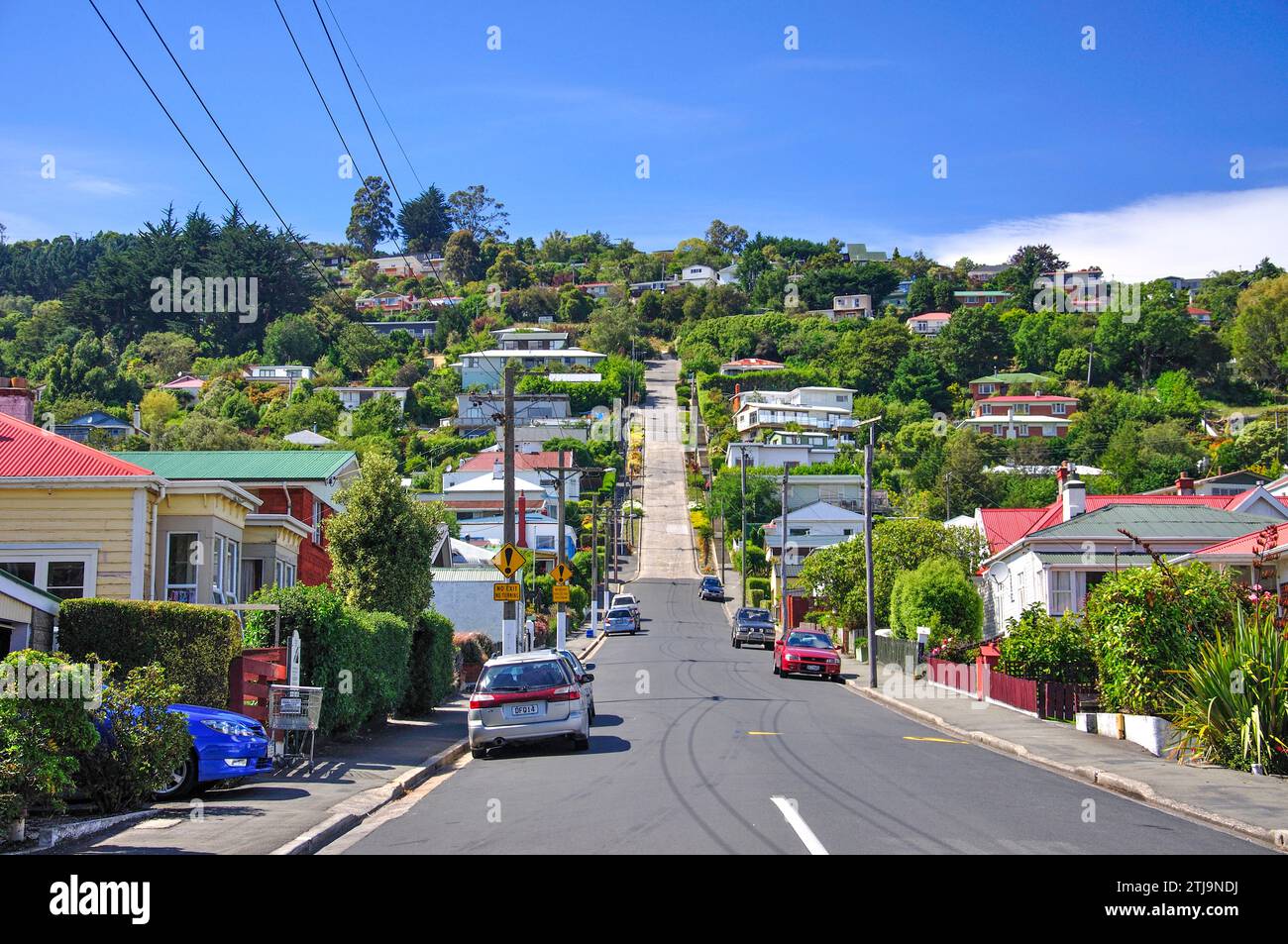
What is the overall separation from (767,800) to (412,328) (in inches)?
6405

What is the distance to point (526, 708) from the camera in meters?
18.9

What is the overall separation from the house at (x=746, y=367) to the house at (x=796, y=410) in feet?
17.1

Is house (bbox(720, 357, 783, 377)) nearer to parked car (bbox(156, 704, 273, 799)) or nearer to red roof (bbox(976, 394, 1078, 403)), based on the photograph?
red roof (bbox(976, 394, 1078, 403))

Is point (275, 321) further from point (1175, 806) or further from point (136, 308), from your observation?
point (1175, 806)

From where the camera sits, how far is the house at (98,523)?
21172 mm

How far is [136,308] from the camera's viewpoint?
12838cm

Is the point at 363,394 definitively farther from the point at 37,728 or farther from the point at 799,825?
the point at 799,825

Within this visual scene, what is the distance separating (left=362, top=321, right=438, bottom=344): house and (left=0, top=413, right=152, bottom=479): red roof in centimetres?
14343

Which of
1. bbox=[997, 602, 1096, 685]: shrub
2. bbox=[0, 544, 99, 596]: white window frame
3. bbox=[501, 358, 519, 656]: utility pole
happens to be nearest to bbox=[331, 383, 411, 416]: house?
bbox=[501, 358, 519, 656]: utility pole

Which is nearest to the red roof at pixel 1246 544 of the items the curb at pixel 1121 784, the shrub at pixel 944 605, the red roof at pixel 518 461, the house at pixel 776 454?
the curb at pixel 1121 784

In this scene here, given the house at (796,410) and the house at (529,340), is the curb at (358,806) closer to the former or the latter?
the house at (796,410)

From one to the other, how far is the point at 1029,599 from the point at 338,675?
102 feet

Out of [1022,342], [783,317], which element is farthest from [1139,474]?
[783,317]

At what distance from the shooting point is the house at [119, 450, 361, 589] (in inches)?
1094
